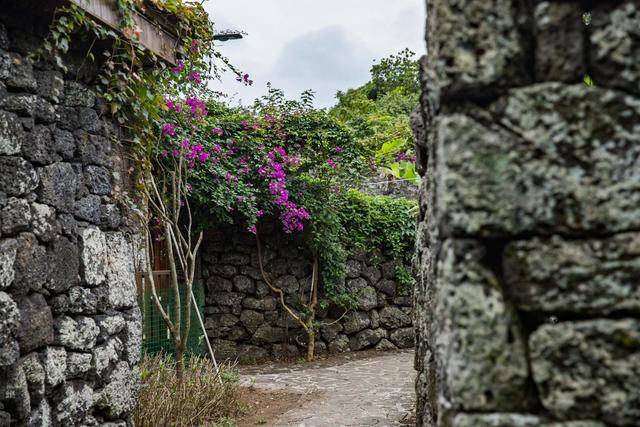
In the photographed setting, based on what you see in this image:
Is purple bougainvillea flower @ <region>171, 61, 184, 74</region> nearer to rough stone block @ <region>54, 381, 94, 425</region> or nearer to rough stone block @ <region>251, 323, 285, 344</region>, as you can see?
rough stone block @ <region>54, 381, 94, 425</region>

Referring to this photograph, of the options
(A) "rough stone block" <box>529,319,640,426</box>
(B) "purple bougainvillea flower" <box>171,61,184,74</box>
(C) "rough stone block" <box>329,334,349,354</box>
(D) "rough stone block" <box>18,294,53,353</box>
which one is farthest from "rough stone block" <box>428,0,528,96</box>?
(C) "rough stone block" <box>329,334,349,354</box>

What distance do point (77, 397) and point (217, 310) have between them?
5667 mm

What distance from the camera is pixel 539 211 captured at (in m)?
0.94

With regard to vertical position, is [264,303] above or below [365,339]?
above

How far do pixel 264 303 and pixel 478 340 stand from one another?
8.39 m

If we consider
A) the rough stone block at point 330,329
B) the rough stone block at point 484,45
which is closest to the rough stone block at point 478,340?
the rough stone block at point 484,45

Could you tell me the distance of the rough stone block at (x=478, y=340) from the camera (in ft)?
3.08

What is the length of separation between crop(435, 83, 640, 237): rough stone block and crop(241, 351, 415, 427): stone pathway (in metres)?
4.63

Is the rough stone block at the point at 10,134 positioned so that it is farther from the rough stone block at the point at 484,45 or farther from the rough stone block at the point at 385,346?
the rough stone block at the point at 385,346

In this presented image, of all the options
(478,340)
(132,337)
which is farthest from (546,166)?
(132,337)

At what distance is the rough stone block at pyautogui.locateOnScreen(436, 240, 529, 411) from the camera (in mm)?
938

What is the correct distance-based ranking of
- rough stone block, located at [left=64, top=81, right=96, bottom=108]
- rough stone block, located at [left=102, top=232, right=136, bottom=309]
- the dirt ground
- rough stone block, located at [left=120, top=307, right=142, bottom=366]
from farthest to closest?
1. the dirt ground
2. rough stone block, located at [left=120, top=307, right=142, bottom=366]
3. rough stone block, located at [left=102, top=232, right=136, bottom=309]
4. rough stone block, located at [left=64, top=81, right=96, bottom=108]

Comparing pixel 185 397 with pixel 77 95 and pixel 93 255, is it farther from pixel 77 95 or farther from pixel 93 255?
pixel 77 95

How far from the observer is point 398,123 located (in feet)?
49.6
